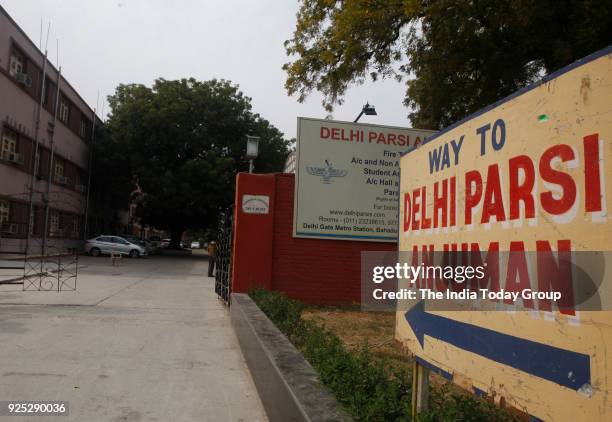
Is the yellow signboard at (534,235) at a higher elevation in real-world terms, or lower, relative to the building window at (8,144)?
lower

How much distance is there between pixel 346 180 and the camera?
33.5ft

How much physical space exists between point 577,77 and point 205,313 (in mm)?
8752

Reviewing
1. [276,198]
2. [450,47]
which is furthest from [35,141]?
[450,47]

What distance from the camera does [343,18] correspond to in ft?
34.0

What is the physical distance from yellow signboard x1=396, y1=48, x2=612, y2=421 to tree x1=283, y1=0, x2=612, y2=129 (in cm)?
749

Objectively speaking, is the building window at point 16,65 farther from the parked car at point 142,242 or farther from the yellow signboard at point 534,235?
the yellow signboard at point 534,235

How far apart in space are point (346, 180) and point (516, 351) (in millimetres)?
8197

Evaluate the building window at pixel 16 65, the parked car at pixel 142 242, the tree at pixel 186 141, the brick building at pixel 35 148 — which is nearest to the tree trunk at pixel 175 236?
the parked car at pixel 142 242

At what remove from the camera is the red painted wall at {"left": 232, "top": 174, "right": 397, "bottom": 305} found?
1024 centimetres

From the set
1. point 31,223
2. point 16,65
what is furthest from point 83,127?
point 31,223

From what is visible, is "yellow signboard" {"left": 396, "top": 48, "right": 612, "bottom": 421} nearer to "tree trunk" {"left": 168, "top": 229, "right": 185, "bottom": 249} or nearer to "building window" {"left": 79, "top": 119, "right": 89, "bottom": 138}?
"building window" {"left": 79, "top": 119, "right": 89, "bottom": 138}

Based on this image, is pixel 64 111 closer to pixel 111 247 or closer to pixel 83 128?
pixel 83 128

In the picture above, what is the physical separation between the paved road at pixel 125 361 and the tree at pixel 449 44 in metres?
6.21

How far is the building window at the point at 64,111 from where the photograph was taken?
A: 99.7 ft
